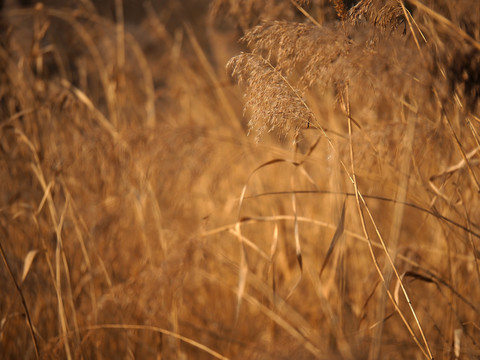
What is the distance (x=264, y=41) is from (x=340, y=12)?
134mm

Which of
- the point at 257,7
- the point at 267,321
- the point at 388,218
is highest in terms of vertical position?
the point at 257,7

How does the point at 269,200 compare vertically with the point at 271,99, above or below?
below

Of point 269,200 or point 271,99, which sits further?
point 269,200

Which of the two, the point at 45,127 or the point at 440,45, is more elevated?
the point at 440,45

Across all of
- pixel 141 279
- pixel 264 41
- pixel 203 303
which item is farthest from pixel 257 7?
pixel 203 303

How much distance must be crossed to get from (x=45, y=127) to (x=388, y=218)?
124cm

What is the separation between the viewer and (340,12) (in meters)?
0.63

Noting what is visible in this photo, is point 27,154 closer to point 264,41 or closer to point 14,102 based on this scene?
point 14,102

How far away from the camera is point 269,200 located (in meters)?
1.36

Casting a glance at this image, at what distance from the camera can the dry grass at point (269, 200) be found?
666 millimetres

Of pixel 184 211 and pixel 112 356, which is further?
pixel 184 211

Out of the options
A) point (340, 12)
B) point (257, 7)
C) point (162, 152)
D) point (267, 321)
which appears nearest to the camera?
point (340, 12)

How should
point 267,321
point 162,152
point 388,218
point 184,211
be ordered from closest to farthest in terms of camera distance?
point 162,152
point 267,321
point 388,218
point 184,211

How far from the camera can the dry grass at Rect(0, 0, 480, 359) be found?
2.19 feet
